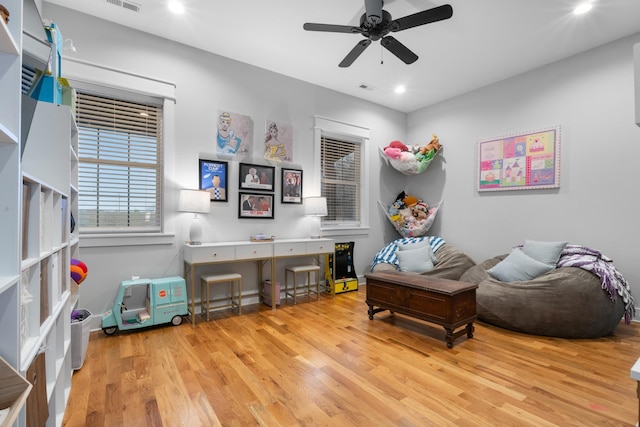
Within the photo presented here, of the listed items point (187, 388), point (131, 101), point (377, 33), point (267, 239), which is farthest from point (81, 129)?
point (377, 33)

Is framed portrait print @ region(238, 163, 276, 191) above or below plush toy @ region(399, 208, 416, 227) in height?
above

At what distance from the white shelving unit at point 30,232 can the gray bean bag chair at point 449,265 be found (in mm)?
3661

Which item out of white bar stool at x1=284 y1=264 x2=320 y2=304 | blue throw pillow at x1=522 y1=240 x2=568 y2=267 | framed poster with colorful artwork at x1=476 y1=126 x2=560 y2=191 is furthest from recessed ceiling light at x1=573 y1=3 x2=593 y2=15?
white bar stool at x1=284 y1=264 x2=320 y2=304

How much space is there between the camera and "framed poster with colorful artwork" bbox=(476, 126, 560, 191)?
158 inches

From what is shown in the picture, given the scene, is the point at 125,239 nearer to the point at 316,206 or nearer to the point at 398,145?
the point at 316,206

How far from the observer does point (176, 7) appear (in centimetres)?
296

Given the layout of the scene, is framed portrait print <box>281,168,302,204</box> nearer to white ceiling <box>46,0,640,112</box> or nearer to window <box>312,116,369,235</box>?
window <box>312,116,369,235</box>

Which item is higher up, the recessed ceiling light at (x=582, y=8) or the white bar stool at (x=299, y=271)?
the recessed ceiling light at (x=582, y=8)

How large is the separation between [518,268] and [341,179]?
2755 millimetres

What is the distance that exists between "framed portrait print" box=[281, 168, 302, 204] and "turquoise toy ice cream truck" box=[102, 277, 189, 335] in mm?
1741

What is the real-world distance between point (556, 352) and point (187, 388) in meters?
2.93

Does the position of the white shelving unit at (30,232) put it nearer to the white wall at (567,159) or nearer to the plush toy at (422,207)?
the plush toy at (422,207)

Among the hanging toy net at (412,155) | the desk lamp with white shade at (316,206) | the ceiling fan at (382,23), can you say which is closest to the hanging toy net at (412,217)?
the hanging toy net at (412,155)

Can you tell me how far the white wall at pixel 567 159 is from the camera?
→ 3461mm
